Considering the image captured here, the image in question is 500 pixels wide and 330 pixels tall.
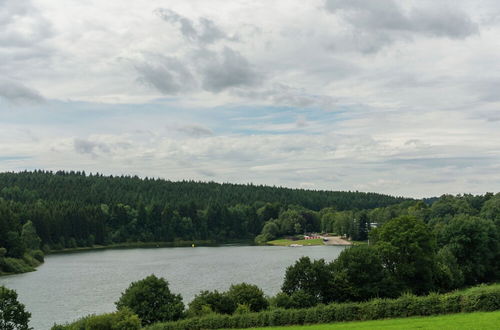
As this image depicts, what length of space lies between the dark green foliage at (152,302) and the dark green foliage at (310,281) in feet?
34.5

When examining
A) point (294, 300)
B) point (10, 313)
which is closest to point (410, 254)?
point (294, 300)

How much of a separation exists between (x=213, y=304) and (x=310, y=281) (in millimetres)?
9983

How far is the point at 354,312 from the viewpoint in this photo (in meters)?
38.8

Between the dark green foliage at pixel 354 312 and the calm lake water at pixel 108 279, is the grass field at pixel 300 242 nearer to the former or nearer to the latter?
the calm lake water at pixel 108 279

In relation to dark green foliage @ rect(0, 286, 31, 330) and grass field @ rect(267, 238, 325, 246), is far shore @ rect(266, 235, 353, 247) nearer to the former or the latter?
grass field @ rect(267, 238, 325, 246)

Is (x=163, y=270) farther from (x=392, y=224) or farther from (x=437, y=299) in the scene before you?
(x=437, y=299)

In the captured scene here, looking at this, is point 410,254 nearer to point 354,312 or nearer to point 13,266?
point 354,312

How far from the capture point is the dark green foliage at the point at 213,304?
41.8 metres

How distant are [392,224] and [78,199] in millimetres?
156082

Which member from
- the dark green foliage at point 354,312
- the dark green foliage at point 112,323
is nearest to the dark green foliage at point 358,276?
the dark green foliage at point 354,312

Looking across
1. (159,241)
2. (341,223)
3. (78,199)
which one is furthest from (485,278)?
(78,199)

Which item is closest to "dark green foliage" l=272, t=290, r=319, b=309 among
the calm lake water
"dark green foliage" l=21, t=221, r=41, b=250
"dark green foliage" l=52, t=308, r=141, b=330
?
"dark green foliage" l=52, t=308, r=141, b=330

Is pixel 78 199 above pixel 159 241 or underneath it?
above

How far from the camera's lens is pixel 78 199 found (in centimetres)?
19512
